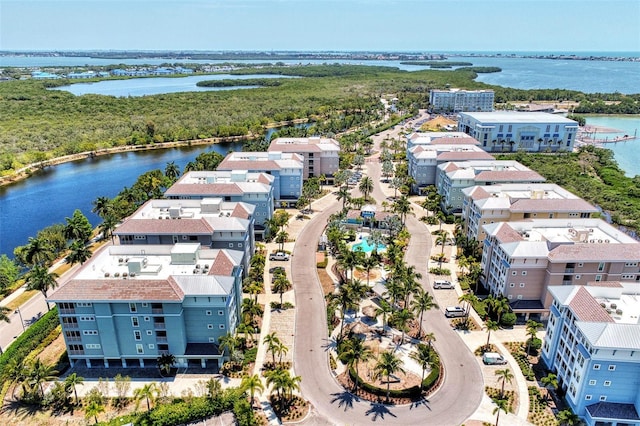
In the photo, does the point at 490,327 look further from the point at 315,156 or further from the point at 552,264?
the point at 315,156

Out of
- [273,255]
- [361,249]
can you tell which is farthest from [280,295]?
[361,249]

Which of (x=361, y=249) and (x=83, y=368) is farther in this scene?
(x=361, y=249)

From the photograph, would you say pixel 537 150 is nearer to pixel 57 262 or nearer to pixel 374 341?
pixel 374 341

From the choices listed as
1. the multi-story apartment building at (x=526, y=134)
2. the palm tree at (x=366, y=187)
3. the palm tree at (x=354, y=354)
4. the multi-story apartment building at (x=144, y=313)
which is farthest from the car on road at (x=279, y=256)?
the multi-story apartment building at (x=526, y=134)

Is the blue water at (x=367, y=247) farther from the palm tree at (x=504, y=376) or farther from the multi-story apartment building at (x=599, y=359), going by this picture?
the multi-story apartment building at (x=599, y=359)

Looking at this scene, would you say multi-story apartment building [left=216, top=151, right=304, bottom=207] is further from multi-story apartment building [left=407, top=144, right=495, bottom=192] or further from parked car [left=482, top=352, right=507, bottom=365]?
parked car [left=482, top=352, right=507, bottom=365]

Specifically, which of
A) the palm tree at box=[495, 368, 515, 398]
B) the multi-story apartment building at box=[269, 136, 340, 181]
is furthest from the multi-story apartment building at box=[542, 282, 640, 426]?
the multi-story apartment building at box=[269, 136, 340, 181]
